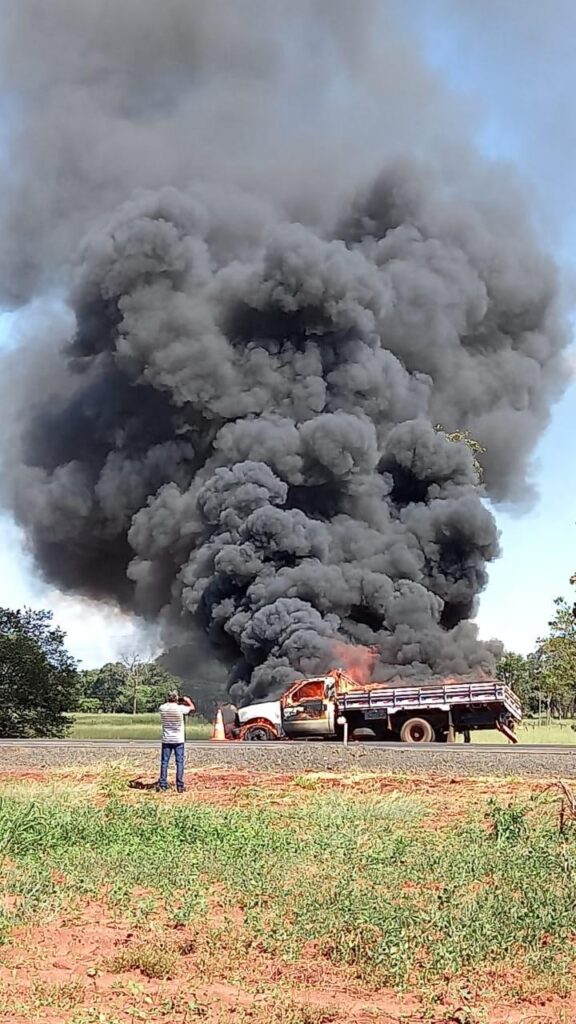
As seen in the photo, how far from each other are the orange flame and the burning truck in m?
9.36

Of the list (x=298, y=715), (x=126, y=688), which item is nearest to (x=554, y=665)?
(x=298, y=715)

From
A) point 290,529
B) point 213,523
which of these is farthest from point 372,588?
point 213,523

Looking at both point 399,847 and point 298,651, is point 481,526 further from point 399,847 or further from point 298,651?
→ point 399,847

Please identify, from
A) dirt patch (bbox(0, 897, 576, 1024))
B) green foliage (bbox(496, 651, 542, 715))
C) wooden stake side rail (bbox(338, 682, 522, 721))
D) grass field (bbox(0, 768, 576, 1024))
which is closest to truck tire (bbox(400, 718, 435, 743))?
wooden stake side rail (bbox(338, 682, 522, 721))

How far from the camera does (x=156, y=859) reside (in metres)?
9.18

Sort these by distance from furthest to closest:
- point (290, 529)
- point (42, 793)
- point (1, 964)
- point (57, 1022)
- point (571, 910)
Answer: point (290, 529), point (42, 793), point (571, 910), point (1, 964), point (57, 1022)

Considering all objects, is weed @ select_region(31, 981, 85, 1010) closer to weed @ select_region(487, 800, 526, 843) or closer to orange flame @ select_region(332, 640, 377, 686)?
weed @ select_region(487, 800, 526, 843)

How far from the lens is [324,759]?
20062 mm

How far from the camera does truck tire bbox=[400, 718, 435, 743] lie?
90.0 ft

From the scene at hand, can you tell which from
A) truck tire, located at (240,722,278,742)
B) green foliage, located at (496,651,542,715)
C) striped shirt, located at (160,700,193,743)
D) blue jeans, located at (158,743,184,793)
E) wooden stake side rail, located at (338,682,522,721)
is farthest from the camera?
green foliage, located at (496,651,542,715)

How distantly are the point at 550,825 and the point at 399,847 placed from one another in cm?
274

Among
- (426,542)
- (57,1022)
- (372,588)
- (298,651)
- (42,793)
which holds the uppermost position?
(426,542)

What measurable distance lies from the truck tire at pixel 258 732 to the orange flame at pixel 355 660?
9.58m

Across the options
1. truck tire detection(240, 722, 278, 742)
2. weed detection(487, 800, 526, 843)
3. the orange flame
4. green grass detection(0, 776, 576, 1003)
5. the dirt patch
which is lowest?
the dirt patch
